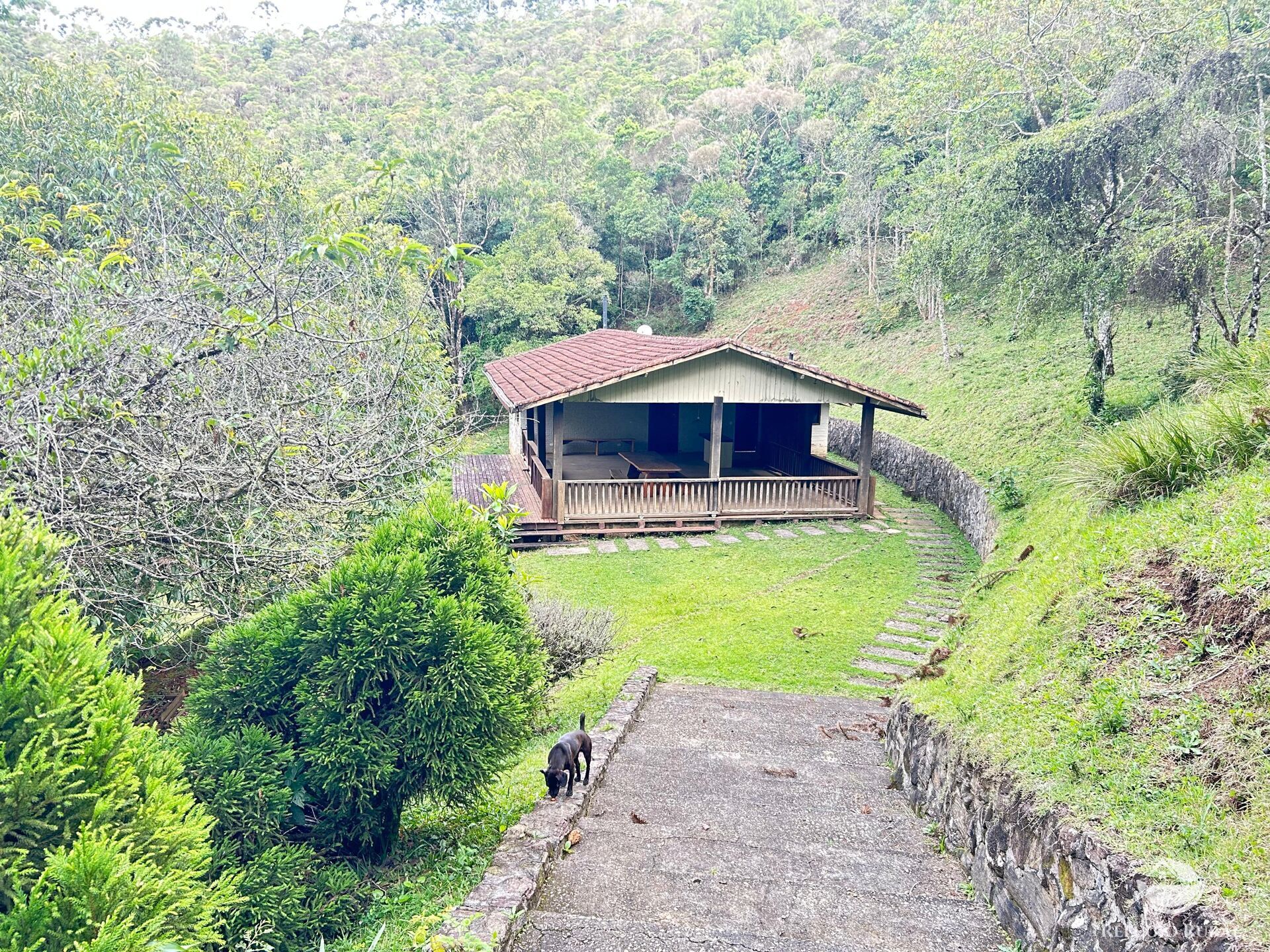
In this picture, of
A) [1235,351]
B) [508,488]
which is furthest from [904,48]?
[508,488]

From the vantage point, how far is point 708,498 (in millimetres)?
16219

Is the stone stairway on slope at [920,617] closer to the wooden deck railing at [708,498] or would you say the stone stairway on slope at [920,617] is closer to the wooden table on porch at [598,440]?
the wooden deck railing at [708,498]

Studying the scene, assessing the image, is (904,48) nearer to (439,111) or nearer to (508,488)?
(439,111)

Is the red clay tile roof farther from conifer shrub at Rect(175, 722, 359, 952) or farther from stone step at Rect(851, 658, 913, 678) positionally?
conifer shrub at Rect(175, 722, 359, 952)

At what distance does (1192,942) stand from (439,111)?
2306 inches

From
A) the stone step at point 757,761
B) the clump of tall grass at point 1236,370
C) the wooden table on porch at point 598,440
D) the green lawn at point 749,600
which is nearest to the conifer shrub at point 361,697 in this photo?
the stone step at point 757,761

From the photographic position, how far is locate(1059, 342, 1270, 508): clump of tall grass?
5547mm

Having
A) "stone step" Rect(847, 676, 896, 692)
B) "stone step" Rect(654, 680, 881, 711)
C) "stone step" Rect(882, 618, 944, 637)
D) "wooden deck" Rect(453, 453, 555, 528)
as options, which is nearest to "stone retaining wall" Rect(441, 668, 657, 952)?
"stone step" Rect(654, 680, 881, 711)

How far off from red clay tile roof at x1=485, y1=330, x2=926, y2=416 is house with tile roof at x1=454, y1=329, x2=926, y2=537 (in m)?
0.04

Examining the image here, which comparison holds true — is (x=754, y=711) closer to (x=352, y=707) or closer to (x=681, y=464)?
(x=352, y=707)

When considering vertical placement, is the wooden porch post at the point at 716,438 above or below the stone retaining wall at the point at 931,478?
above

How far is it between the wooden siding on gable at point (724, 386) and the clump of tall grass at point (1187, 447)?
29.6 feet

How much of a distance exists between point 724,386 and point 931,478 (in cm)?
615

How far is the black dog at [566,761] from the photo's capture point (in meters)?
4.77
